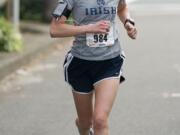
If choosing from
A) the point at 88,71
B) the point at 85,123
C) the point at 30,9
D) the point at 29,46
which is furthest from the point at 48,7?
the point at 88,71

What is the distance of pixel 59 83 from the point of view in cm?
1070

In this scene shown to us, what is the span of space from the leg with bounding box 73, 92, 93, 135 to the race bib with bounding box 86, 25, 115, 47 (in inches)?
18.0

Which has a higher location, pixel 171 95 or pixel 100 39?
pixel 100 39

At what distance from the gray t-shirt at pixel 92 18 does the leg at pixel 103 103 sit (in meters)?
0.21

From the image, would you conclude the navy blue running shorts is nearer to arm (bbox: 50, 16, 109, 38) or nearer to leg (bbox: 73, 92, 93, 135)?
leg (bbox: 73, 92, 93, 135)

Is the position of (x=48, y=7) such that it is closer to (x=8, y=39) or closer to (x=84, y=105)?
(x=8, y=39)

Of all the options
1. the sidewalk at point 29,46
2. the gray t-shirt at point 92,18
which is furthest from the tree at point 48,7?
the gray t-shirt at point 92,18

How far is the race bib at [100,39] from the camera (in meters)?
5.47

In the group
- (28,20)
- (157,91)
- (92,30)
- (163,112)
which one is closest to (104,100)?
(92,30)

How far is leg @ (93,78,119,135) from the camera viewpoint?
541 centimetres

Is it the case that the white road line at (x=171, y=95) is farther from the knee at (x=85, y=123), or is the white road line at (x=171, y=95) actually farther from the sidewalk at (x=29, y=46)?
the knee at (x=85, y=123)

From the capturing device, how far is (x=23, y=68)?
12.0 metres

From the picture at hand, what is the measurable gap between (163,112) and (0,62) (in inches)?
146

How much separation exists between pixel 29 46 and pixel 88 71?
318 inches
